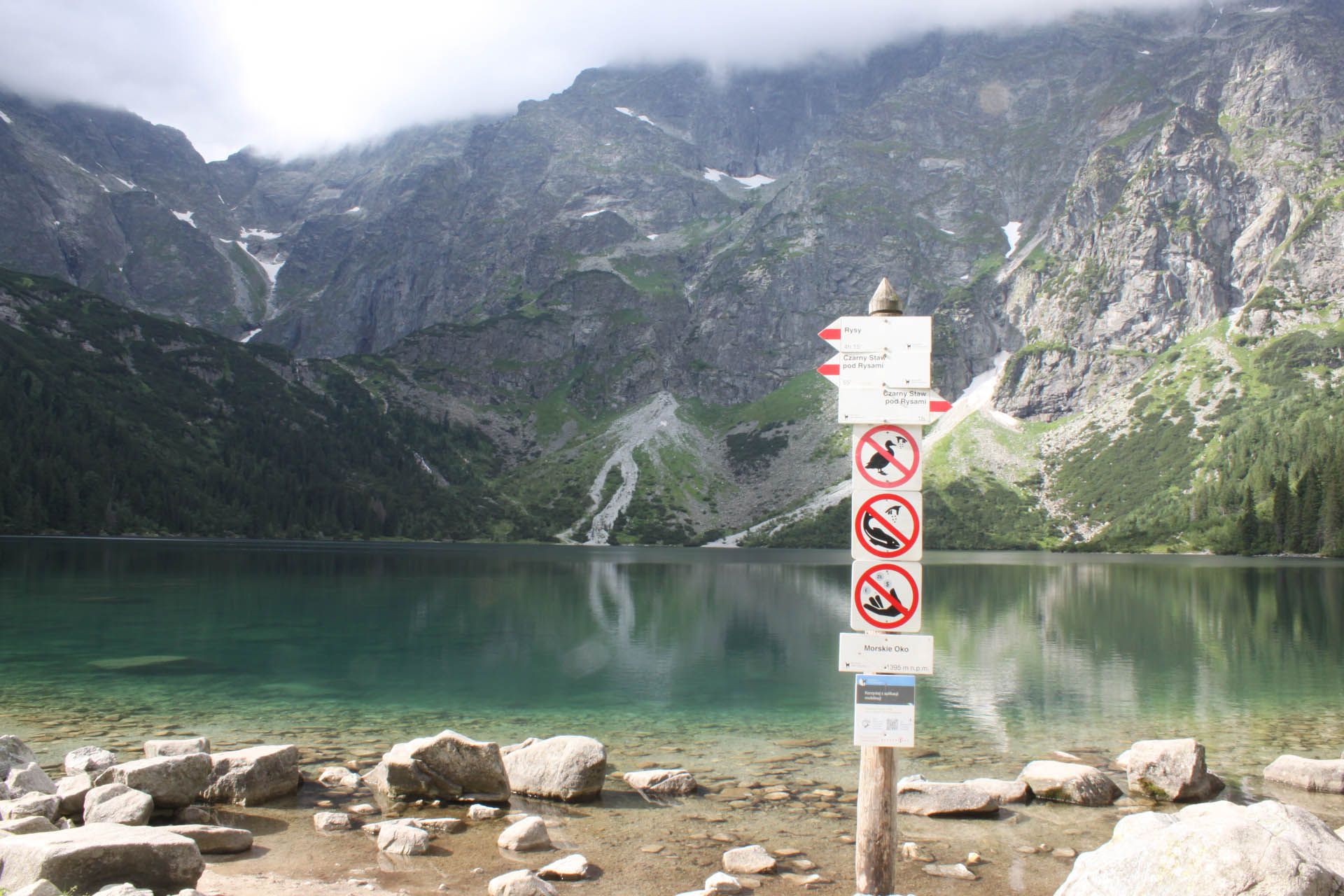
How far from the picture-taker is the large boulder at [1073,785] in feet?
63.3

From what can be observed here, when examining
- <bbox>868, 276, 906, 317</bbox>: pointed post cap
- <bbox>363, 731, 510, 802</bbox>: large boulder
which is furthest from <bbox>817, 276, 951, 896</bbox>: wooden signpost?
<bbox>363, 731, 510, 802</bbox>: large boulder

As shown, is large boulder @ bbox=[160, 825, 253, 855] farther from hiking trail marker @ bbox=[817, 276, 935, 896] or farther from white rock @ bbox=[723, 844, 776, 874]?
hiking trail marker @ bbox=[817, 276, 935, 896]

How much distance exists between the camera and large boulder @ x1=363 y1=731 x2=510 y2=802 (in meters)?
18.5

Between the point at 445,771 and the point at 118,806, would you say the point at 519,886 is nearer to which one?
the point at 445,771

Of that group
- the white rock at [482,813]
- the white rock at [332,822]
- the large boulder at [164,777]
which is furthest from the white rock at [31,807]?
the white rock at [482,813]

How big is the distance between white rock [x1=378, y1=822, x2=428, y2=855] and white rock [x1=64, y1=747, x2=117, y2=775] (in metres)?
7.19

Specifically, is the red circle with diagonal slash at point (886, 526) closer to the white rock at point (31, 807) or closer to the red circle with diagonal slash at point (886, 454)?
the red circle with diagonal slash at point (886, 454)

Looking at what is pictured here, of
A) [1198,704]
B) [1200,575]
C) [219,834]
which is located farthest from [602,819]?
[1200,575]

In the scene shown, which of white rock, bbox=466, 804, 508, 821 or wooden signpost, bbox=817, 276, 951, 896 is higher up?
wooden signpost, bbox=817, 276, 951, 896

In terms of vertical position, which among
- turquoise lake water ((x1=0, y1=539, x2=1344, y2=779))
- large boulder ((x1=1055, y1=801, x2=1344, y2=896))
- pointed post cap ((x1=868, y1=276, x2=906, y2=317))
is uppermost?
pointed post cap ((x1=868, y1=276, x2=906, y2=317))

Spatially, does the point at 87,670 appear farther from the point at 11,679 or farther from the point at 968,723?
the point at 968,723

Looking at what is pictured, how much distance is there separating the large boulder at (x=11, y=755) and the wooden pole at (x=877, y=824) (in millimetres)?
17497

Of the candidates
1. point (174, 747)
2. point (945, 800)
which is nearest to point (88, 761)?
point (174, 747)

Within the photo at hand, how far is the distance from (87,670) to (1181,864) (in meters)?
42.1
